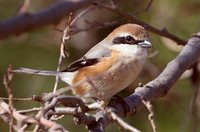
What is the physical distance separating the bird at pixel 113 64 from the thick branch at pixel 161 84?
0.16m

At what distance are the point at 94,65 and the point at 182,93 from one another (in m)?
0.90

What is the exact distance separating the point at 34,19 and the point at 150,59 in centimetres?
174

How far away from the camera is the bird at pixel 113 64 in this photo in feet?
8.76

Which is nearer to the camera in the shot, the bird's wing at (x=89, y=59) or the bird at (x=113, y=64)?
the bird at (x=113, y=64)

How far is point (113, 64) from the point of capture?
2758mm

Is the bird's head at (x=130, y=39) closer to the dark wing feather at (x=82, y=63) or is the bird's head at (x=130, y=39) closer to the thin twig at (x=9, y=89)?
the dark wing feather at (x=82, y=63)

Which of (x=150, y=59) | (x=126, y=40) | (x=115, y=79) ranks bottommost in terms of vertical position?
(x=150, y=59)

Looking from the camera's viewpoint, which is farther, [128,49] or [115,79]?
[128,49]

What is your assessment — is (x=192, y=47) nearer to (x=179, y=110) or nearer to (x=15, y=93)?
(x=179, y=110)

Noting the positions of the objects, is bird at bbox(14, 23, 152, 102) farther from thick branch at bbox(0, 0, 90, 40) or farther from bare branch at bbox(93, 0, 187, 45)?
thick branch at bbox(0, 0, 90, 40)

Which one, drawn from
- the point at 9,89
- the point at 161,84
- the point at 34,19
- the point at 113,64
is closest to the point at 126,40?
the point at 113,64

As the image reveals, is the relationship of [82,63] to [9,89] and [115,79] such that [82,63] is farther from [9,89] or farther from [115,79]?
A: [9,89]

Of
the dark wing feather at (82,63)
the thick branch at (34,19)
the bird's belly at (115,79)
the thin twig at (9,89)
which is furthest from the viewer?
the dark wing feather at (82,63)

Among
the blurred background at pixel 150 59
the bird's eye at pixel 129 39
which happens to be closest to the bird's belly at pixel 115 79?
the bird's eye at pixel 129 39
